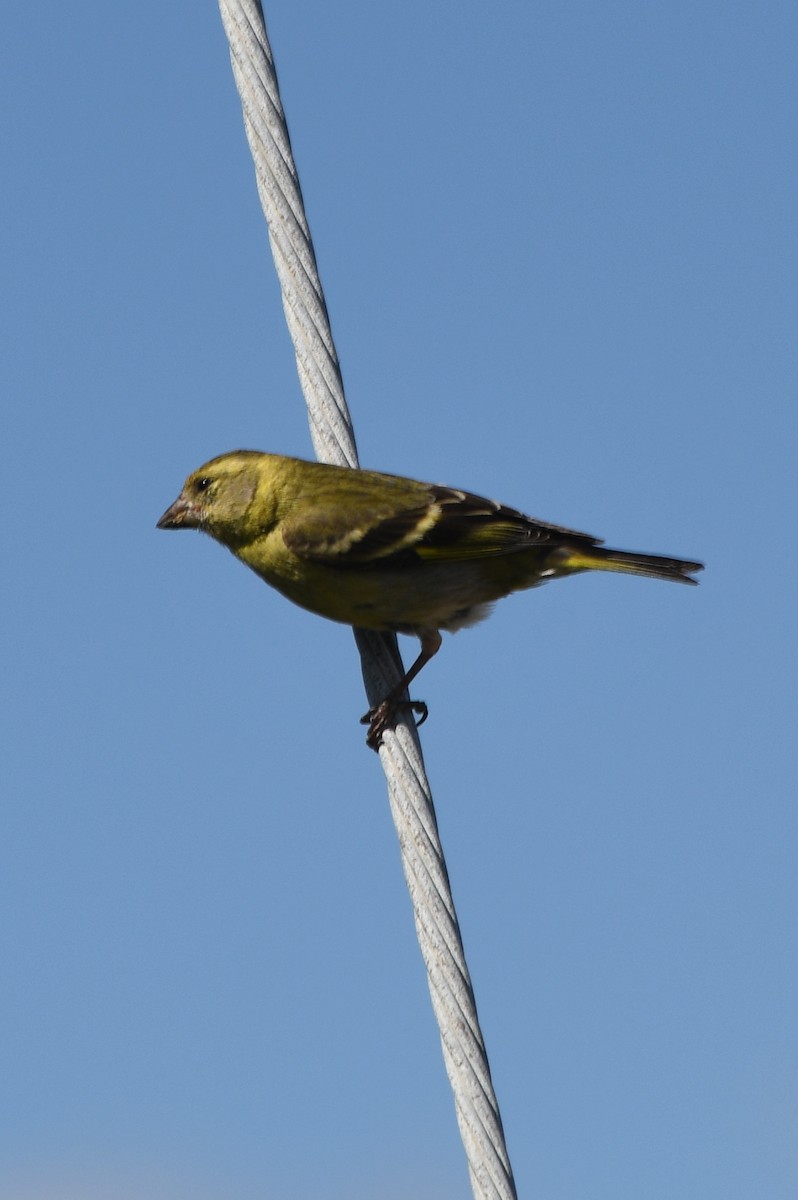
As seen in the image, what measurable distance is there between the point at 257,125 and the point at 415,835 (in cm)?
229

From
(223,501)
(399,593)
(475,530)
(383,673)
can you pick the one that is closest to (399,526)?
(399,593)

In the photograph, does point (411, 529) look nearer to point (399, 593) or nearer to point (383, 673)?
→ point (399, 593)

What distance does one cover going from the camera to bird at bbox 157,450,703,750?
668cm

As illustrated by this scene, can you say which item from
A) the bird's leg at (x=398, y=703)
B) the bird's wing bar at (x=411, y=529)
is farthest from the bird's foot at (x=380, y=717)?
the bird's wing bar at (x=411, y=529)

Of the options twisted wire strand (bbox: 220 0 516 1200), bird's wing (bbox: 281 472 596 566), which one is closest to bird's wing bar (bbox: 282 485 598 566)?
bird's wing (bbox: 281 472 596 566)

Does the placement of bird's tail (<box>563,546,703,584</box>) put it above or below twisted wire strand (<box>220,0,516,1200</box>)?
above

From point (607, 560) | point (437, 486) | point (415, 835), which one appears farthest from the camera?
point (607, 560)

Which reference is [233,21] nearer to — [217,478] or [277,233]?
[277,233]

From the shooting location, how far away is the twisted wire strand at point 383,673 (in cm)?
404

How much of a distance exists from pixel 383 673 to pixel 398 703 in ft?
2.79

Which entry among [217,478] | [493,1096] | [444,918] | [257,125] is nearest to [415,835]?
[444,918]

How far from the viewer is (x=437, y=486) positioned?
23.2 ft

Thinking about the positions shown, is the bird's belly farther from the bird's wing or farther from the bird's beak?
the bird's beak

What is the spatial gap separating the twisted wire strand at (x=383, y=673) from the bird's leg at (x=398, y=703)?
0.08 metres
